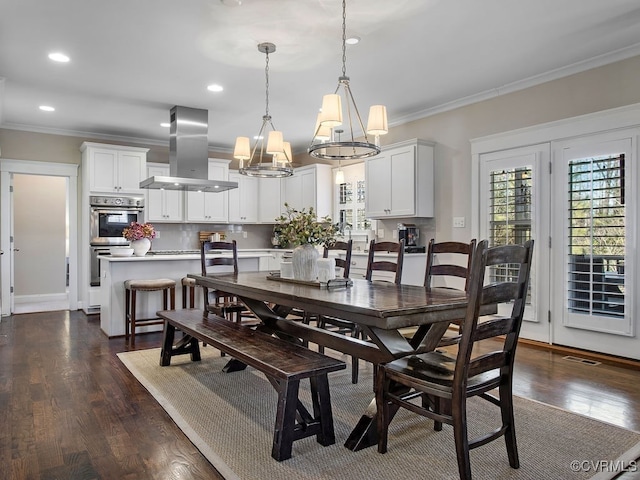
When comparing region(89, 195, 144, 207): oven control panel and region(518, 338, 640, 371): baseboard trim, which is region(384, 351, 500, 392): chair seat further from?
region(89, 195, 144, 207): oven control panel

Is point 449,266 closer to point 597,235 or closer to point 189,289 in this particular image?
point 597,235

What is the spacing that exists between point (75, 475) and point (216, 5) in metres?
2.92

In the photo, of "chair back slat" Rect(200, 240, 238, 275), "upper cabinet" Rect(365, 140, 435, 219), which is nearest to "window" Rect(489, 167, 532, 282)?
"upper cabinet" Rect(365, 140, 435, 219)

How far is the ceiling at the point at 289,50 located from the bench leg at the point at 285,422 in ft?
8.16

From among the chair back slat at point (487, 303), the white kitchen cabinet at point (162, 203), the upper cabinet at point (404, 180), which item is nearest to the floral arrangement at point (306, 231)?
the chair back slat at point (487, 303)

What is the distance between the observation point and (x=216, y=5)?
313cm

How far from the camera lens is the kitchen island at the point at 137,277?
15.9 feet

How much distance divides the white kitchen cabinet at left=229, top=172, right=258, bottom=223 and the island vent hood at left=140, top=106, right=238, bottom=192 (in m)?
2.09

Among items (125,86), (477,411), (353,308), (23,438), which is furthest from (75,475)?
(125,86)

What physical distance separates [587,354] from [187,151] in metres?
4.85

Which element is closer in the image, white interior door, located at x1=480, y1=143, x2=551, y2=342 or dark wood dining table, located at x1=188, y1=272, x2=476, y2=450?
dark wood dining table, located at x1=188, y1=272, x2=476, y2=450

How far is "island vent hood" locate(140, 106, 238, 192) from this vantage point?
5578 mm

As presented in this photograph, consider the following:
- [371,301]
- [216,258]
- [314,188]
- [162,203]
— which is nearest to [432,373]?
[371,301]

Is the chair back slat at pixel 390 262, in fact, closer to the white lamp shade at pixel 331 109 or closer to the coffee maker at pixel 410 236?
the white lamp shade at pixel 331 109
